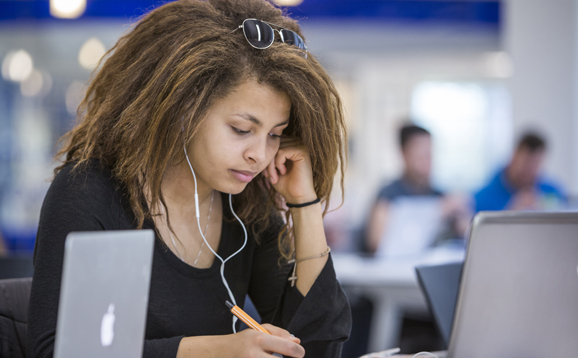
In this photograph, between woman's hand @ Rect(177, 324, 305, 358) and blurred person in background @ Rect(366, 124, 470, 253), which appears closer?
woman's hand @ Rect(177, 324, 305, 358)

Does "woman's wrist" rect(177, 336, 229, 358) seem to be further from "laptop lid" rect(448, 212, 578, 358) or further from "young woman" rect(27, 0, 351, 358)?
"laptop lid" rect(448, 212, 578, 358)

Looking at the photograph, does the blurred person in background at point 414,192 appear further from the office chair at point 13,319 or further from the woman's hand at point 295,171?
the office chair at point 13,319

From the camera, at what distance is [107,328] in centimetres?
62

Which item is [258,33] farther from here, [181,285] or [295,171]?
[181,285]

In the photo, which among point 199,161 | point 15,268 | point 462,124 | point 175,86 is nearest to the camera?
point 175,86

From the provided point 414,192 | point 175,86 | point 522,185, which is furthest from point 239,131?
point 522,185

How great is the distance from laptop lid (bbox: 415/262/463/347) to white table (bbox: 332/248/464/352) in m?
1.19

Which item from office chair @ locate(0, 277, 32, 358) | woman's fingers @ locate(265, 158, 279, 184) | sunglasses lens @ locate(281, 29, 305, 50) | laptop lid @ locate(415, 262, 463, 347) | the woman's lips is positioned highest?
sunglasses lens @ locate(281, 29, 305, 50)

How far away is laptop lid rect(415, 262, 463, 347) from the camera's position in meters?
1.40

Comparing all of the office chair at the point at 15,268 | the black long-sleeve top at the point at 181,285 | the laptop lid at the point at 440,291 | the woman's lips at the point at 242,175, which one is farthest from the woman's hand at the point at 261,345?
the office chair at the point at 15,268

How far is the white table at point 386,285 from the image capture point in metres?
2.67

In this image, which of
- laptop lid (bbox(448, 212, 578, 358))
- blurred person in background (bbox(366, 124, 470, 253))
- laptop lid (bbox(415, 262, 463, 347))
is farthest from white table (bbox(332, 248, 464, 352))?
laptop lid (bbox(448, 212, 578, 358))

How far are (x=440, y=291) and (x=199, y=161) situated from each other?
31.1 inches

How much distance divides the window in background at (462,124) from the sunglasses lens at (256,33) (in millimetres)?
4808
